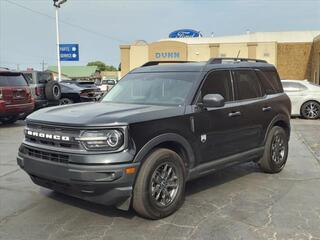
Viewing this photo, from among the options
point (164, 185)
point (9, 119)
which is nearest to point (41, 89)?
point (9, 119)

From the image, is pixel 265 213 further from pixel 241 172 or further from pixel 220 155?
pixel 241 172

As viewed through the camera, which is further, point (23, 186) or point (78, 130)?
point (23, 186)

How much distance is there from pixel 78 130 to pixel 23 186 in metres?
2.32

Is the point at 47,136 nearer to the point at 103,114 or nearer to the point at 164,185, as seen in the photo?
the point at 103,114

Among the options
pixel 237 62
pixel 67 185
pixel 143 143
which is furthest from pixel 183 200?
pixel 237 62

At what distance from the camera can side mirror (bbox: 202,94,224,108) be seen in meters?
5.37

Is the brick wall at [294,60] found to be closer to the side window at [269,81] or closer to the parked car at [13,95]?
the parked car at [13,95]

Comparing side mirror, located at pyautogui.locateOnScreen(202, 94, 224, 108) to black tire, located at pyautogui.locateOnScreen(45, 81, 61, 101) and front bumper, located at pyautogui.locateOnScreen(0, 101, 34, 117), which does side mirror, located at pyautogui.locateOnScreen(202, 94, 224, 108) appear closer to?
front bumper, located at pyautogui.locateOnScreen(0, 101, 34, 117)

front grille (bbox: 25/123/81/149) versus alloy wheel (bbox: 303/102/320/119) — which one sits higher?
front grille (bbox: 25/123/81/149)

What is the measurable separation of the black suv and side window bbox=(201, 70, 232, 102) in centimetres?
1

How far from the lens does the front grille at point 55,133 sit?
460 cm

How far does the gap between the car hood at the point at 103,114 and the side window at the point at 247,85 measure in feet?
4.75

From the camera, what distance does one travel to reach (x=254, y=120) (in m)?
6.51

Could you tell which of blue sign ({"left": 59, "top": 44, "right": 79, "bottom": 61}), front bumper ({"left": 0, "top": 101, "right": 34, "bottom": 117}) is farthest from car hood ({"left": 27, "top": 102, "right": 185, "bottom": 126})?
blue sign ({"left": 59, "top": 44, "right": 79, "bottom": 61})
